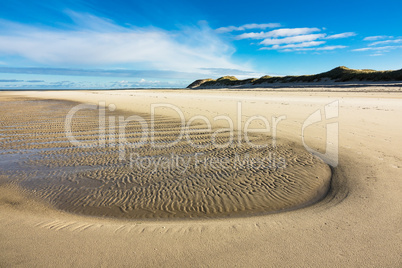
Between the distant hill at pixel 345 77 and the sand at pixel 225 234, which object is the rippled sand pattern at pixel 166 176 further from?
the distant hill at pixel 345 77

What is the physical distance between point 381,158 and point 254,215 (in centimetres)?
443

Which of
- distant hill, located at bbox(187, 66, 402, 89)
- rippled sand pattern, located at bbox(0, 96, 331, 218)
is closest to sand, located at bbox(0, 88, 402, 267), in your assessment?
rippled sand pattern, located at bbox(0, 96, 331, 218)

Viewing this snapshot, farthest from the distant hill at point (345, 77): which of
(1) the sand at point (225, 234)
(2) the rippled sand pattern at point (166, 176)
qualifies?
(1) the sand at point (225, 234)

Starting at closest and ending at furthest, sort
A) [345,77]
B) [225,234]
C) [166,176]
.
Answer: [225,234], [166,176], [345,77]

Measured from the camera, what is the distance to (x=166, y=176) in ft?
18.5

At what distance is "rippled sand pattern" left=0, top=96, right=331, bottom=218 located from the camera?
173 inches

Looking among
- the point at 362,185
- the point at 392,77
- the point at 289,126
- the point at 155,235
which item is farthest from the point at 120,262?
the point at 392,77

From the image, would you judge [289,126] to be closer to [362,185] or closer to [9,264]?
[362,185]

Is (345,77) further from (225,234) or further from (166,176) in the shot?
(225,234)

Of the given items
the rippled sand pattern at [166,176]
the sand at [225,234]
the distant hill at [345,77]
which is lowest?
the sand at [225,234]

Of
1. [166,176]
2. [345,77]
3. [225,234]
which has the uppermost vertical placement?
[345,77]

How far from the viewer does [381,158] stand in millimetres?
6262

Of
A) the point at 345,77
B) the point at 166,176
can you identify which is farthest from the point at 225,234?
the point at 345,77

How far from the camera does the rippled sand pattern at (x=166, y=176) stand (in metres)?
4.39
